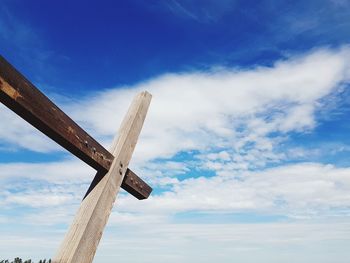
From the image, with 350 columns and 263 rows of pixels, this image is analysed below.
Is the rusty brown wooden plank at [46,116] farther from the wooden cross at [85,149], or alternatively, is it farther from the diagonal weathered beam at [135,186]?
the diagonal weathered beam at [135,186]

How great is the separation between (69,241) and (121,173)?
0.65 meters

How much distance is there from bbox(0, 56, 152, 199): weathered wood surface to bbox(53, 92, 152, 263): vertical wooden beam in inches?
4.2

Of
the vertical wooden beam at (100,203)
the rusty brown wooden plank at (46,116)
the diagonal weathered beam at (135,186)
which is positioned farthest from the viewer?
the diagonal weathered beam at (135,186)

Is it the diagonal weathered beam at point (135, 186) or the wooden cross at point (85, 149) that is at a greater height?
the diagonal weathered beam at point (135, 186)

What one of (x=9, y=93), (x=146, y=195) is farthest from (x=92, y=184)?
(x=9, y=93)

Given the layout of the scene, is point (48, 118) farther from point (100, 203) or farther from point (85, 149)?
point (100, 203)

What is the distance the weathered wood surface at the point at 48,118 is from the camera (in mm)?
1439

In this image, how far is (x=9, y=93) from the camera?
4.70 feet

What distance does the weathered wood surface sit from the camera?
1439 mm

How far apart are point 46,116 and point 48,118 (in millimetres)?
20

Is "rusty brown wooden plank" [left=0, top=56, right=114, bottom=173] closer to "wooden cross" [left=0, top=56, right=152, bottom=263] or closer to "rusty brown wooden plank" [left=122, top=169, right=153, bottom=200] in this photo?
"wooden cross" [left=0, top=56, right=152, bottom=263]

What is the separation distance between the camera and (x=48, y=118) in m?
1.71

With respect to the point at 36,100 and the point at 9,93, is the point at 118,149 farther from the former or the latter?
the point at 9,93

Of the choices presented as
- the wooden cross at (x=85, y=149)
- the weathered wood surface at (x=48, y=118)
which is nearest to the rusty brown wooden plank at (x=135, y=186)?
the wooden cross at (x=85, y=149)
